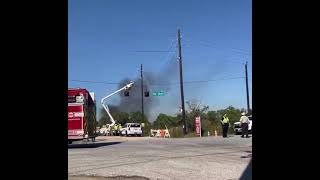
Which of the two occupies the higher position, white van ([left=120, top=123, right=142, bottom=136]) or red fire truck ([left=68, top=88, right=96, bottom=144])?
red fire truck ([left=68, top=88, right=96, bottom=144])

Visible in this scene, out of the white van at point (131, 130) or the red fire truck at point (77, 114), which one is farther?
the white van at point (131, 130)

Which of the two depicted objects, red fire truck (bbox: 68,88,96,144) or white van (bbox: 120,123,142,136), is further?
white van (bbox: 120,123,142,136)

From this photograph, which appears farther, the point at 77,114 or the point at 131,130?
the point at 131,130

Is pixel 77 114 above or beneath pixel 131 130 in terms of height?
above

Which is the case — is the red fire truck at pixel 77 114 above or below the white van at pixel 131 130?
above
